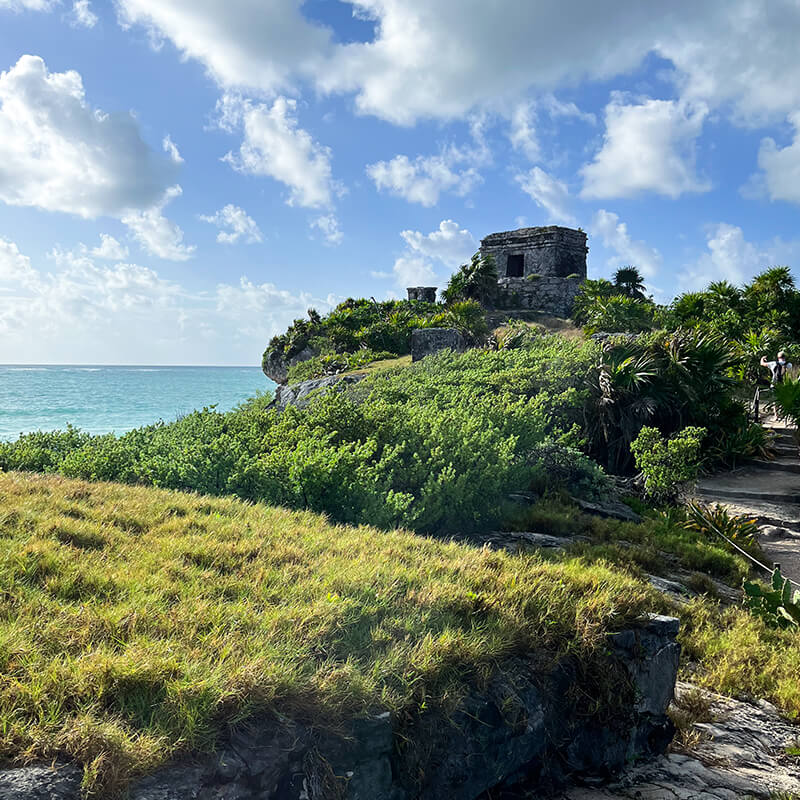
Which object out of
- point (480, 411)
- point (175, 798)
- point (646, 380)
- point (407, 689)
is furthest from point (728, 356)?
point (175, 798)

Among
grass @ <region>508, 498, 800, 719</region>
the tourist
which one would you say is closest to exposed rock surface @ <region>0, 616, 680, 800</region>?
grass @ <region>508, 498, 800, 719</region>

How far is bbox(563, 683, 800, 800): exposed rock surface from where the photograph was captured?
338 cm

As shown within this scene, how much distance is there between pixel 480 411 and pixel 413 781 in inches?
291

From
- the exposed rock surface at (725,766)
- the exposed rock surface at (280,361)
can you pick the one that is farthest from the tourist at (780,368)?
the exposed rock surface at (280,361)

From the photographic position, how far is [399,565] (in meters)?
4.05

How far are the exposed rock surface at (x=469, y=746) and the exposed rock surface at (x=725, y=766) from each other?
0.46ft

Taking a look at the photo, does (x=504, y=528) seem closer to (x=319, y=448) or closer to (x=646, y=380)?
(x=319, y=448)

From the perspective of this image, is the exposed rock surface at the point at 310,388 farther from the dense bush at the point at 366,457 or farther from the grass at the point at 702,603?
the grass at the point at 702,603

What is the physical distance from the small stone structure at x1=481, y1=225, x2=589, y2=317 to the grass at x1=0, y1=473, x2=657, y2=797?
3383 cm

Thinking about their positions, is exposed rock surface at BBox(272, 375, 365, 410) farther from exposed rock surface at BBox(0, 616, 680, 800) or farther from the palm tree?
the palm tree

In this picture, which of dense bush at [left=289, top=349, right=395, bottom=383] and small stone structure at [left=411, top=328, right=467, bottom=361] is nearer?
small stone structure at [left=411, top=328, right=467, bottom=361]

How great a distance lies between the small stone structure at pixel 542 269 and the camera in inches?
1444

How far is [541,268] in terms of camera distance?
38.1 meters

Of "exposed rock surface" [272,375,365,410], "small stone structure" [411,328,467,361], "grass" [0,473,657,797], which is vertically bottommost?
"grass" [0,473,657,797]
